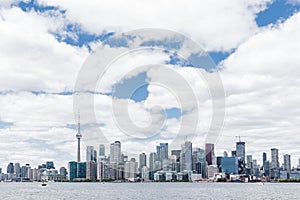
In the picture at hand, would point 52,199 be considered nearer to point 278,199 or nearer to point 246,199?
point 246,199

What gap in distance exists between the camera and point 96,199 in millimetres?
135250

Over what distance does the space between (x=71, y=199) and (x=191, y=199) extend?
114 feet

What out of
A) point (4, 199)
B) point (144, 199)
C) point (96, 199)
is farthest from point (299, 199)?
point (4, 199)

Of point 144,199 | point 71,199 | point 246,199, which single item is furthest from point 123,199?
point 246,199

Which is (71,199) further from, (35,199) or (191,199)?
(191,199)

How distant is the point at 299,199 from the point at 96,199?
191ft

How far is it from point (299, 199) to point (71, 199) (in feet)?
215

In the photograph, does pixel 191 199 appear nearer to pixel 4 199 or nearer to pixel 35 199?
pixel 35 199

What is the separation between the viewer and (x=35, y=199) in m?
139

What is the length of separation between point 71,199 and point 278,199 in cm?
5969

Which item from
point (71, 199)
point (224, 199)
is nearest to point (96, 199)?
point (71, 199)

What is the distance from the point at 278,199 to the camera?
136 m

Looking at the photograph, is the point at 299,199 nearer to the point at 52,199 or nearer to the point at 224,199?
the point at 224,199

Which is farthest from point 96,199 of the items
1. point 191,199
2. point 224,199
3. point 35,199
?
point 224,199
